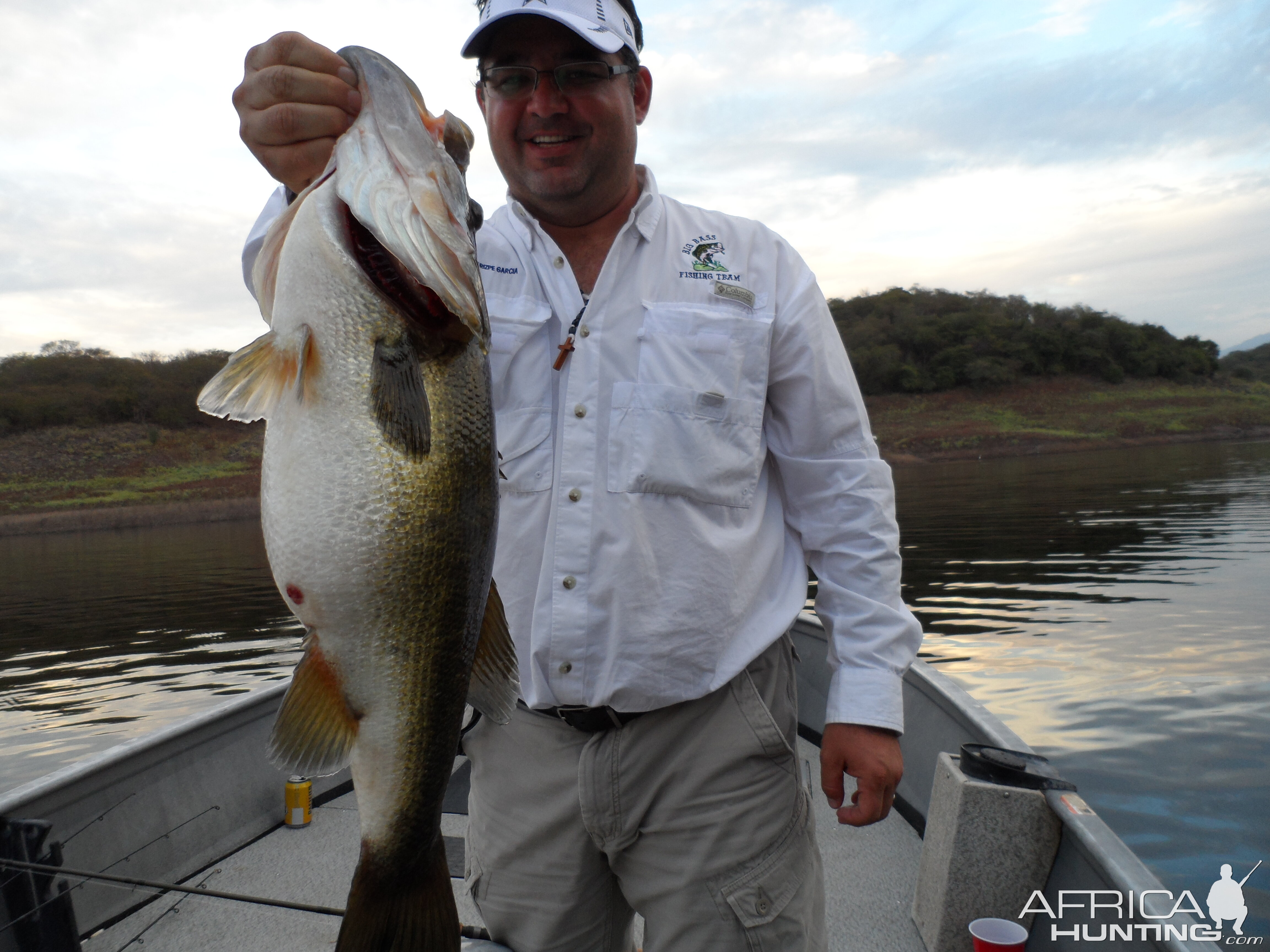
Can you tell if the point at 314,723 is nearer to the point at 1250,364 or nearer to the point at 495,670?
the point at 495,670

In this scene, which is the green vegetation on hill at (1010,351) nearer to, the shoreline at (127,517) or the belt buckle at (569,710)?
the shoreline at (127,517)

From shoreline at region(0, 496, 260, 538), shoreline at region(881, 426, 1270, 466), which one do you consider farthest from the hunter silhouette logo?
shoreline at region(881, 426, 1270, 466)

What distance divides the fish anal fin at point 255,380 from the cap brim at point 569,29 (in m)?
0.89

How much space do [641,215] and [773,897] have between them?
1.60 metres

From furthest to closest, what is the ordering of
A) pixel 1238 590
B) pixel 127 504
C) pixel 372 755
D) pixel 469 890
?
pixel 127 504 < pixel 1238 590 < pixel 469 890 < pixel 372 755

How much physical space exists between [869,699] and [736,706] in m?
0.31

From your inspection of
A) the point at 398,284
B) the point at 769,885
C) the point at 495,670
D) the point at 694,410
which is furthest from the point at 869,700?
the point at 398,284

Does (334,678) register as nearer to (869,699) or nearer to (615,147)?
(869,699)

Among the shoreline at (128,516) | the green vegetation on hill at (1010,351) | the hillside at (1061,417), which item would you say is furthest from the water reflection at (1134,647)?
the green vegetation on hill at (1010,351)

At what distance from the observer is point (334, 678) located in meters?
1.51

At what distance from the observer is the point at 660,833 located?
1.96 metres

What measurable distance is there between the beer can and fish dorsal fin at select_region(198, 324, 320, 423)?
143 inches

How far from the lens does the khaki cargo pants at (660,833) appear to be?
1918mm

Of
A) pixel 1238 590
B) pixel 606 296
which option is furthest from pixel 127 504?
pixel 606 296
